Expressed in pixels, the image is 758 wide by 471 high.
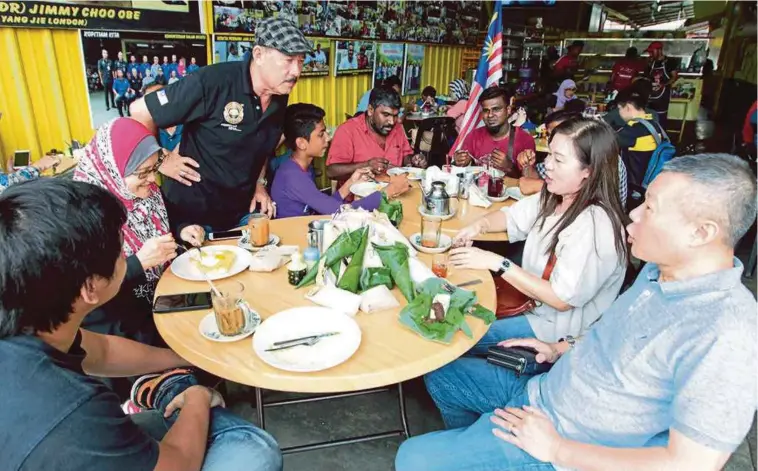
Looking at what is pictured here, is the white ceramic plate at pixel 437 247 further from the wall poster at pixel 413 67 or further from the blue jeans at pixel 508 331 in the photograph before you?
the wall poster at pixel 413 67

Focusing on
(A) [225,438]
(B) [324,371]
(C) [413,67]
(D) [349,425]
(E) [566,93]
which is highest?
(C) [413,67]

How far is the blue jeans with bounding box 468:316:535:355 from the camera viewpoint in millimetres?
2049

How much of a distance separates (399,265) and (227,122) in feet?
5.40

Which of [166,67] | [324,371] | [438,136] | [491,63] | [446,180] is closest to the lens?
[324,371]

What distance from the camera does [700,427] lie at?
1025 mm

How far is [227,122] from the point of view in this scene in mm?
2754

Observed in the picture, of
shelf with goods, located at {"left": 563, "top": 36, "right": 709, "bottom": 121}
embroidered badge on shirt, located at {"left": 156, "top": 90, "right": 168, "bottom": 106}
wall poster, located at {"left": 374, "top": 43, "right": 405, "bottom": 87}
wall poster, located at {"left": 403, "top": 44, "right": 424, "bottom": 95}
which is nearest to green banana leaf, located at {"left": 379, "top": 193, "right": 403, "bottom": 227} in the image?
embroidered badge on shirt, located at {"left": 156, "top": 90, "right": 168, "bottom": 106}

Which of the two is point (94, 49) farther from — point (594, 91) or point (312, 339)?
point (594, 91)

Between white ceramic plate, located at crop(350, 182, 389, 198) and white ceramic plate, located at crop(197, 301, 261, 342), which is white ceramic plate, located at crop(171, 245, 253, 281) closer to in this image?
white ceramic plate, located at crop(197, 301, 261, 342)

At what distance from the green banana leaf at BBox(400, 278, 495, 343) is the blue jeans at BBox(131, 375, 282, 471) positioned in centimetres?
62

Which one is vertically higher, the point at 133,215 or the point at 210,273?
the point at 133,215

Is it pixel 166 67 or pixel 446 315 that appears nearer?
pixel 446 315

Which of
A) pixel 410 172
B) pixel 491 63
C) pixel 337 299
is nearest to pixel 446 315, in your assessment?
pixel 337 299

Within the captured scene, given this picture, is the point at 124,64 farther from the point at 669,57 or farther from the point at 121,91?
the point at 669,57
